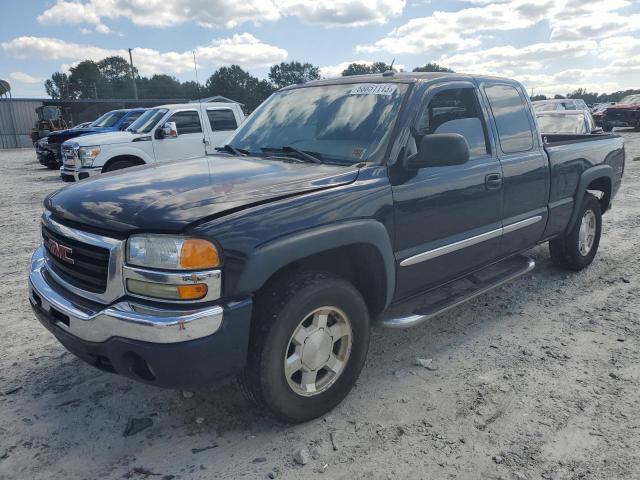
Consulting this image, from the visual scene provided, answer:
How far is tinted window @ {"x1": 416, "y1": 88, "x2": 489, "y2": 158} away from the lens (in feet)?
11.4

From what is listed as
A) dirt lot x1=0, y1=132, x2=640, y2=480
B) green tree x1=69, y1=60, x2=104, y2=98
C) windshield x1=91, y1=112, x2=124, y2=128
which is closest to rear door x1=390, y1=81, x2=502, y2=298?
dirt lot x1=0, y1=132, x2=640, y2=480

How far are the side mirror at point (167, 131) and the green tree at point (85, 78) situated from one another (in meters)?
66.2

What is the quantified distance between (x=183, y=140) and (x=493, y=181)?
25.8 ft

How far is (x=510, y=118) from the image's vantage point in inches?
163

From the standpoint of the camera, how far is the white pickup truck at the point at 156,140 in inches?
379

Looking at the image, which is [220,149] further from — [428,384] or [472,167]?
[428,384]

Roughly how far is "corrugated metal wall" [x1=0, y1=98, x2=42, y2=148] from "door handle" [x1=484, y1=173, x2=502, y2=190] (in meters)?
43.8

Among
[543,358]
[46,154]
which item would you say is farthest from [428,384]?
[46,154]

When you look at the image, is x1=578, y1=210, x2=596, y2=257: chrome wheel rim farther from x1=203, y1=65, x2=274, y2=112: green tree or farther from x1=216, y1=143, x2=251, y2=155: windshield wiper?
x1=203, y1=65, x2=274, y2=112: green tree

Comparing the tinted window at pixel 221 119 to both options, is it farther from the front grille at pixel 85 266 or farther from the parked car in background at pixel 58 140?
the front grille at pixel 85 266

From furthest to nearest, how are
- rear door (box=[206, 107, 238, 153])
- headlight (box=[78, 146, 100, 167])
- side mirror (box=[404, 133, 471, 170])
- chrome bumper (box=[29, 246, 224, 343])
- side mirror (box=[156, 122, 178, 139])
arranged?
rear door (box=[206, 107, 238, 153]) < headlight (box=[78, 146, 100, 167]) < side mirror (box=[156, 122, 178, 139]) < side mirror (box=[404, 133, 471, 170]) < chrome bumper (box=[29, 246, 224, 343])

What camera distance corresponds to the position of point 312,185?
2.70 m

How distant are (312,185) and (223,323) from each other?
877 mm

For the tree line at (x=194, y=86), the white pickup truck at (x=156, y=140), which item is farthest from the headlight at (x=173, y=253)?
the tree line at (x=194, y=86)
